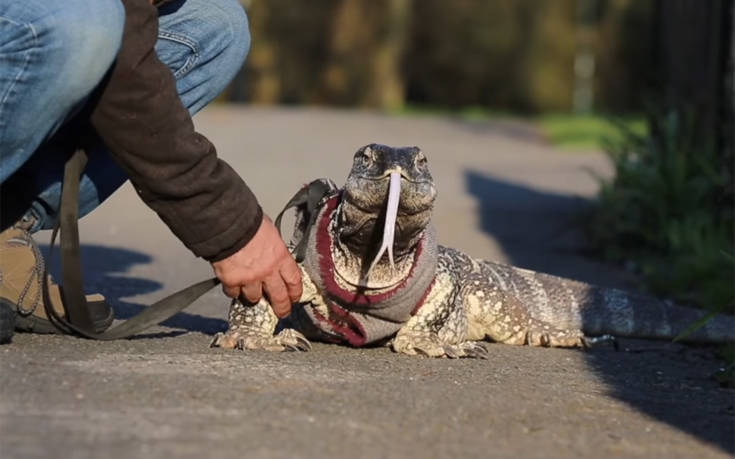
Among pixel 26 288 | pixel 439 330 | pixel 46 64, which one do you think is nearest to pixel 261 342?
pixel 439 330

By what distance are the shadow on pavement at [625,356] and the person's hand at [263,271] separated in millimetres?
1181

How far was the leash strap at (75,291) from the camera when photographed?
15.0 ft

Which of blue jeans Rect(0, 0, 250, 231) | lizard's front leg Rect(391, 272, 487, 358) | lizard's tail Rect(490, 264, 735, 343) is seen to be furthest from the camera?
lizard's tail Rect(490, 264, 735, 343)

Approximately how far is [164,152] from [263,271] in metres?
0.57

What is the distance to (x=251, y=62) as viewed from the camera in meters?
36.5

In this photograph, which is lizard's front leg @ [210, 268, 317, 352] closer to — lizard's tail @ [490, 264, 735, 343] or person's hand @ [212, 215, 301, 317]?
person's hand @ [212, 215, 301, 317]

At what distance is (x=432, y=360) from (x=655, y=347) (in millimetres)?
1572

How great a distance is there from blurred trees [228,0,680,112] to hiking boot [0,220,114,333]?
98.6 ft

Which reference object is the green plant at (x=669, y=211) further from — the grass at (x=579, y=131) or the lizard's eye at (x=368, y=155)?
the grass at (x=579, y=131)

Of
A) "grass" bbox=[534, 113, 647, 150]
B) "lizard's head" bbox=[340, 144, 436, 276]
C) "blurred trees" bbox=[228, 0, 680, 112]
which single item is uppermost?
"blurred trees" bbox=[228, 0, 680, 112]

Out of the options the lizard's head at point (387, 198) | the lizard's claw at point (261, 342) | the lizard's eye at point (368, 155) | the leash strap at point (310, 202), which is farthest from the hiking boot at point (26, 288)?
the lizard's eye at point (368, 155)

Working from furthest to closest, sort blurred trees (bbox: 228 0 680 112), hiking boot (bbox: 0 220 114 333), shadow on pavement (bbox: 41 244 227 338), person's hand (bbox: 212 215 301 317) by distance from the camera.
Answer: blurred trees (bbox: 228 0 680 112) → shadow on pavement (bbox: 41 244 227 338) → hiking boot (bbox: 0 220 114 333) → person's hand (bbox: 212 215 301 317)

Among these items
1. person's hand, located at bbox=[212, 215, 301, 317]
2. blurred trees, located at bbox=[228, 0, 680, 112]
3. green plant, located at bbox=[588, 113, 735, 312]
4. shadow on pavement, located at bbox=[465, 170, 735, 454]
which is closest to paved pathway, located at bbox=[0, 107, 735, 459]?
shadow on pavement, located at bbox=[465, 170, 735, 454]

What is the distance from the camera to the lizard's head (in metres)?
4.70
